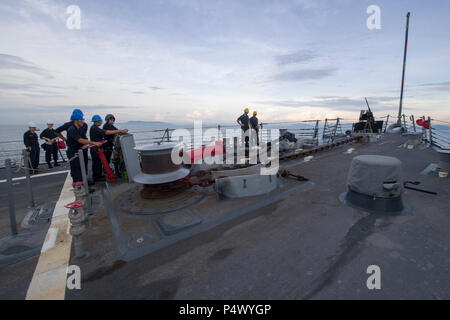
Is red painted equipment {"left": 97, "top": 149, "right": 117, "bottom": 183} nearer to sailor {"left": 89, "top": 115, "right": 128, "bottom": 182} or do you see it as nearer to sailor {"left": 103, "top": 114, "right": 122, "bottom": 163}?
sailor {"left": 89, "top": 115, "right": 128, "bottom": 182}

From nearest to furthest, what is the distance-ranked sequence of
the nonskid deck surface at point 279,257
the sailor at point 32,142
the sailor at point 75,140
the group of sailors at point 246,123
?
the nonskid deck surface at point 279,257 → the sailor at point 75,140 → the sailor at point 32,142 → the group of sailors at point 246,123

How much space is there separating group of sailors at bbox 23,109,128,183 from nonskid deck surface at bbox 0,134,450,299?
1797 mm

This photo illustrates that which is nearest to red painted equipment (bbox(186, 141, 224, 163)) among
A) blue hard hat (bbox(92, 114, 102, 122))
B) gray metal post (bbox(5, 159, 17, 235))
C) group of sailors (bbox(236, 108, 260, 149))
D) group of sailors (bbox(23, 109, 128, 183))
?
group of sailors (bbox(23, 109, 128, 183))

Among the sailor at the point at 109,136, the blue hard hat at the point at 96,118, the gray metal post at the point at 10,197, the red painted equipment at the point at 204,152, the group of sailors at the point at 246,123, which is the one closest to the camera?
the gray metal post at the point at 10,197

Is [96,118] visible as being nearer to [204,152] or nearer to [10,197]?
[204,152]

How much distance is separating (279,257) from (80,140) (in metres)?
4.94

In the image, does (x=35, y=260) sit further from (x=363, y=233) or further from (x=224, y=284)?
(x=363, y=233)

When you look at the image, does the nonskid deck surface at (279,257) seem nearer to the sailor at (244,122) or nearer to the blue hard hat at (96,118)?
the blue hard hat at (96,118)

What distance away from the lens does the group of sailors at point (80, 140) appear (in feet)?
16.8

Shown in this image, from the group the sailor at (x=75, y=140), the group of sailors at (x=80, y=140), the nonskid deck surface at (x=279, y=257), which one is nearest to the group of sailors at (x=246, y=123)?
the group of sailors at (x=80, y=140)

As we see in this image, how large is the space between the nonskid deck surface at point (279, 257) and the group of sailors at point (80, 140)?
1797 mm

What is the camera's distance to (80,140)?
16.3 feet

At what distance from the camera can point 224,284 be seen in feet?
7.71

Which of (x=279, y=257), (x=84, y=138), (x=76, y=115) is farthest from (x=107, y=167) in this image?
(x=279, y=257)
